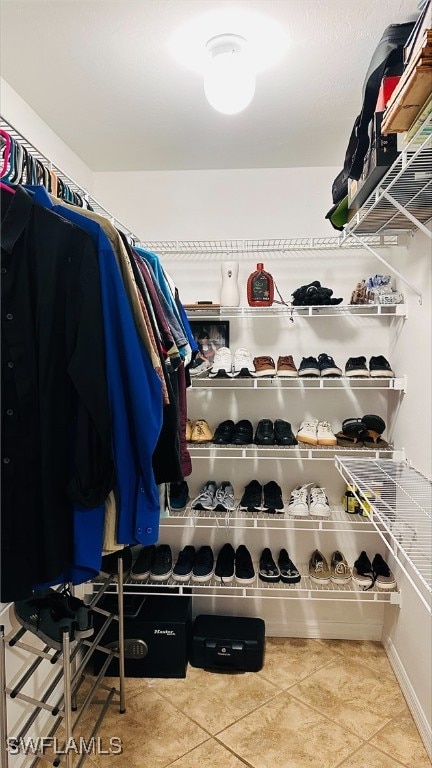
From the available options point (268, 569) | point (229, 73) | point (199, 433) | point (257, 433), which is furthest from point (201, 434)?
point (229, 73)

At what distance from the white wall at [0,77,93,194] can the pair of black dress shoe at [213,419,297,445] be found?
1.37 m

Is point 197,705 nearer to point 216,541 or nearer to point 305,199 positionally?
point 216,541

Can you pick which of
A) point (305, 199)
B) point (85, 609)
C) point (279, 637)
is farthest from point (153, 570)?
point (305, 199)

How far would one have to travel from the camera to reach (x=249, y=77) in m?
1.45

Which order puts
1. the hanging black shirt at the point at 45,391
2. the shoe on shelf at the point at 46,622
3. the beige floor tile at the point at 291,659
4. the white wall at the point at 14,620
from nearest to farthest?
the hanging black shirt at the point at 45,391 → the shoe on shelf at the point at 46,622 → the white wall at the point at 14,620 → the beige floor tile at the point at 291,659

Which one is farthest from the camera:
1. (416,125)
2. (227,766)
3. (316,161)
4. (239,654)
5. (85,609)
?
(316,161)

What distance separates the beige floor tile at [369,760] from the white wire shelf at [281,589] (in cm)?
54

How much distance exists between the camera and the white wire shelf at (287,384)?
2.17 m

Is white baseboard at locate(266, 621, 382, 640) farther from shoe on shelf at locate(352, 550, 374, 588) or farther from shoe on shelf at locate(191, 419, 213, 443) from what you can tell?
shoe on shelf at locate(191, 419, 213, 443)

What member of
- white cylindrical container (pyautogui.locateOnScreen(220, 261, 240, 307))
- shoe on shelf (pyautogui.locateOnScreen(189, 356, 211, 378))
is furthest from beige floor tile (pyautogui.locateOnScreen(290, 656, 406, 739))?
white cylindrical container (pyautogui.locateOnScreen(220, 261, 240, 307))

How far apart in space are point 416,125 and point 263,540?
1987 mm

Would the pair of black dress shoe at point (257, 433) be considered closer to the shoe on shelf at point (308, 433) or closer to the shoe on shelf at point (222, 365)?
the shoe on shelf at point (308, 433)

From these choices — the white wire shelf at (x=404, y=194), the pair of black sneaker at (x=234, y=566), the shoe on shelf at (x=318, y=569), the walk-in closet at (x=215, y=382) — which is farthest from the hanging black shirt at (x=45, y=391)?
the shoe on shelf at (x=318, y=569)

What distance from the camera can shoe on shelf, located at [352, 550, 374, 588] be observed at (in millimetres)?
2137
